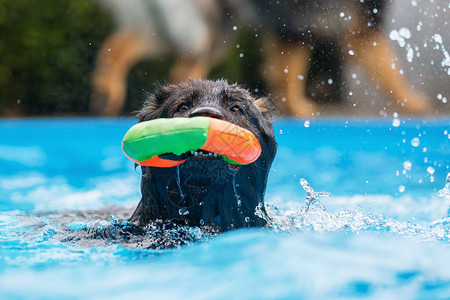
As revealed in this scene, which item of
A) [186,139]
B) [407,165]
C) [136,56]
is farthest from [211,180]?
[136,56]

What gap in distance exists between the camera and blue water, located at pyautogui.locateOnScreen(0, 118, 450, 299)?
2.27 meters

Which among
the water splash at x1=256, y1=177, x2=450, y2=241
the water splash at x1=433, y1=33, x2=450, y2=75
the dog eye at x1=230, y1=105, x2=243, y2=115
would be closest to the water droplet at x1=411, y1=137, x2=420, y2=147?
the water splash at x1=433, y1=33, x2=450, y2=75

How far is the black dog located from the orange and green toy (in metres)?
0.21

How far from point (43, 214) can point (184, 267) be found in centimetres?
262

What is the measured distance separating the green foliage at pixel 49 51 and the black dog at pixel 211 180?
34.2 ft

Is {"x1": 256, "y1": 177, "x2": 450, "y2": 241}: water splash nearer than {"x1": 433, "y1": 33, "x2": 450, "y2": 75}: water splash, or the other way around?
{"x1": 256, "y1": 177, "x2": 450, "y2": 241}: water splash

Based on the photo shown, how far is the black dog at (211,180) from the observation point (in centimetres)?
316

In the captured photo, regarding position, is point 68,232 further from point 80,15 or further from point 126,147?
point 80,15

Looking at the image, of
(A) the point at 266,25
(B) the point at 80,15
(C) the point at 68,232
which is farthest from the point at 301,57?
(C) the point at 68,232

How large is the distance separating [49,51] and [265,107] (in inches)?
430

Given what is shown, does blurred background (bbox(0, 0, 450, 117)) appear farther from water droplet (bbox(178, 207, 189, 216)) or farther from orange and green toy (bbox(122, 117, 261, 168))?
orange and green toy (bbox(122, 117, 261, 168))

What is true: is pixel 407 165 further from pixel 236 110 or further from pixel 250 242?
pixel 250 242

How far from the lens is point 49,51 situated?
533 inches

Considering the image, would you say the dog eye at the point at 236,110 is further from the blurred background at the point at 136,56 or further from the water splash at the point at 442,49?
the blurred background at the point at 136,56
